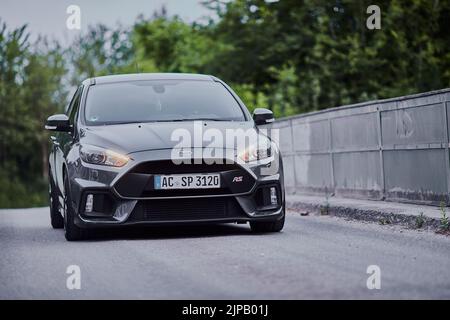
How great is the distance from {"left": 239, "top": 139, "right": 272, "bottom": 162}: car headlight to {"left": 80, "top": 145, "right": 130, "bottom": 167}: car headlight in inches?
46.4

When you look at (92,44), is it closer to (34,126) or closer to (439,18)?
(34,126)

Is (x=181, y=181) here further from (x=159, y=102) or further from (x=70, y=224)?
(x=159, y=102)

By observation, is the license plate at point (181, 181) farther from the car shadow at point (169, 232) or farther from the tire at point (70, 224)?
the tire at point (70, 224)

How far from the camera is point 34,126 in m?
72.2

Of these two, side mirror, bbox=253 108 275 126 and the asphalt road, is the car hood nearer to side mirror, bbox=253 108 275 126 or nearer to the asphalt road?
side mirror, bbox=253 108 275 126

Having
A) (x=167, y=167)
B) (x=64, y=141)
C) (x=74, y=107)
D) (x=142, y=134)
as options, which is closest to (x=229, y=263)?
(x=167, y=167)

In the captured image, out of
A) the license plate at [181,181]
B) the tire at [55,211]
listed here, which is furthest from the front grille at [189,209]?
the tire at [55,211]

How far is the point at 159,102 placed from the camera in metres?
11.5

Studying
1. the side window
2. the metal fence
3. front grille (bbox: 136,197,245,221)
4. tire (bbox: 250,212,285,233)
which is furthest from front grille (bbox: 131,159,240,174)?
the metal fence

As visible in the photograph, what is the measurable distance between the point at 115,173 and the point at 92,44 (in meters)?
66.3

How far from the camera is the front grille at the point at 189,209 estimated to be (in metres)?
10.2

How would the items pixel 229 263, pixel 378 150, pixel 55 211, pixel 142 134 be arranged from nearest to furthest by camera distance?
pixel 229 263 < pixel 142 134 < pixel 55 211 < pixel 378 150

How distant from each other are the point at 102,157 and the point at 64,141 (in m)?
1.55

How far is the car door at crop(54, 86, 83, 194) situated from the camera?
1130 cm
